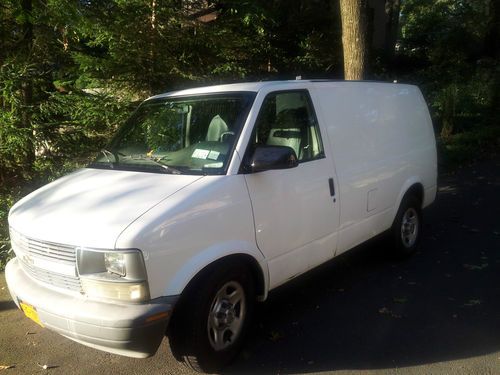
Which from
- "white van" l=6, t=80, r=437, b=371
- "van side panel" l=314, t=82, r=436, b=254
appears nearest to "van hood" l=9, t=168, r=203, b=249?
"white van" l=6, t=80, r=437, b=371

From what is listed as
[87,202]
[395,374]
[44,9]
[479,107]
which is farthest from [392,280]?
[479,107]

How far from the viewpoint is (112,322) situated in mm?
2682

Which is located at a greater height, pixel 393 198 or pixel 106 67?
pixel 106 67

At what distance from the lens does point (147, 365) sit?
3469 mm

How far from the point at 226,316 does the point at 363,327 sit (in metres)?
1.29

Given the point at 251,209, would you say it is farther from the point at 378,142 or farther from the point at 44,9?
the point at 44,9

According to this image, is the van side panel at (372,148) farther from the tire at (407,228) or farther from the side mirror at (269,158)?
the side mirror at (269,158)

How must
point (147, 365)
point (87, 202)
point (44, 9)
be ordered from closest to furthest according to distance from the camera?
point (87, 202) → point (147, 365) → point (44, 9)

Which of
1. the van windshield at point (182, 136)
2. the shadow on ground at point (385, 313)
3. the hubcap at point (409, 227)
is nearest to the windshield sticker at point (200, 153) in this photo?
the van windshield at point (182, 136)

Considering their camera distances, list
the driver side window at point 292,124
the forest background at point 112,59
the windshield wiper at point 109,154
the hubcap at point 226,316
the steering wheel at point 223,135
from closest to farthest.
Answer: the hubcap at point 226,316 → the steering wheel at point 223,135 → the driver side window at point 292,124 → the windshield wiper at point 109,154 → the forest background at point 112,59

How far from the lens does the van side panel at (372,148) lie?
4246 mm

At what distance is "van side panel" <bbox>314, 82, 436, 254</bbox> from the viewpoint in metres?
4.25

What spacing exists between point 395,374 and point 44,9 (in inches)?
223

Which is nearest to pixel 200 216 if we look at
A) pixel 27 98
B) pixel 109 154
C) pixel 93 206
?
pixel 93 206
